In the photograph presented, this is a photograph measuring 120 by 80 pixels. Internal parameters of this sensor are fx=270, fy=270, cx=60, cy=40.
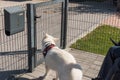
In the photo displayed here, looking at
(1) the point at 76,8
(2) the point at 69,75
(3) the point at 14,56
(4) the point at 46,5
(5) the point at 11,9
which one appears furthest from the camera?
(1) the point at 76,8

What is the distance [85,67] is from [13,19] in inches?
78.6

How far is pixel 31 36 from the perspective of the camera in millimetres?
5289

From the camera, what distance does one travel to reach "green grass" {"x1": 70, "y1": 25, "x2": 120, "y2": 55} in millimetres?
6934

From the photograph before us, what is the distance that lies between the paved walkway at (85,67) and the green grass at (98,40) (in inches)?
12.0

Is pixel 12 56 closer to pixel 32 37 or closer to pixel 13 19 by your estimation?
pixel 32 37

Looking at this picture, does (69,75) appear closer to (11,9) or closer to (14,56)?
(11,9)

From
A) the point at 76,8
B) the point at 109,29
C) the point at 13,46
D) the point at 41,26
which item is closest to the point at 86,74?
the point at 41,26

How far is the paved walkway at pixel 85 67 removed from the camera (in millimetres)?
5289

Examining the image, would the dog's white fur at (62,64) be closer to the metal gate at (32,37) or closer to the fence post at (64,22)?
the metal gate at (32,37)

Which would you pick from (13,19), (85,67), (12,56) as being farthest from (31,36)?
(85,67)

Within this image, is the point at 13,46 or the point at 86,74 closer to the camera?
the point at 86,74

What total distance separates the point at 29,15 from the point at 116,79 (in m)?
2.60

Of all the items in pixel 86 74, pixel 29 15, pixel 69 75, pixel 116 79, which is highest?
pixel 29 15

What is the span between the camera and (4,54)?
20.5 ft
